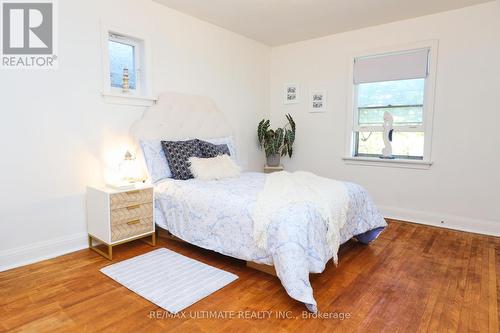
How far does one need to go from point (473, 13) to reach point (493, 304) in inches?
125

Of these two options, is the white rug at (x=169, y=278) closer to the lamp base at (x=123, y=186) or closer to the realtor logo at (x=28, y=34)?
the lamp base at (x=123, y=186)

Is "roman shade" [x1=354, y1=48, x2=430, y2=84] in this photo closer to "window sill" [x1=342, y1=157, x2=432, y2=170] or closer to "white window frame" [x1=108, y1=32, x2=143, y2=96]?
"window sill" [x1=342, y1=157, x2=432, y2=170]

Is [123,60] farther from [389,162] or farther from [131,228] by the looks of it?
[389,162]

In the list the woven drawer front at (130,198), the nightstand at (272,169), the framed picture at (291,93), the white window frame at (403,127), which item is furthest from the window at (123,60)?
the white window frame at (403,127)

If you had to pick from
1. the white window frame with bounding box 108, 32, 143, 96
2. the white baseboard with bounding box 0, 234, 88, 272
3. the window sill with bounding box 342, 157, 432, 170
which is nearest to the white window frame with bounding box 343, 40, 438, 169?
the window sill with bounding box 342, 157, 432, 170

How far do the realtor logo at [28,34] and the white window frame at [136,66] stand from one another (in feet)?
1.47

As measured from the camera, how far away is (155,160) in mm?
3303

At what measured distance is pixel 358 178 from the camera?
446cm

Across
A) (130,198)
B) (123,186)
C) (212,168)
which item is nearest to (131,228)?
(130,198)

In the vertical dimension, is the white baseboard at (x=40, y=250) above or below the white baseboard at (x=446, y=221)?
below

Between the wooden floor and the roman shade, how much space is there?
7.38ft

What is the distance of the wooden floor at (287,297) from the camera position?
72.2 inches

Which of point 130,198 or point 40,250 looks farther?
point 130,198

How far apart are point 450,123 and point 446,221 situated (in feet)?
3.98
